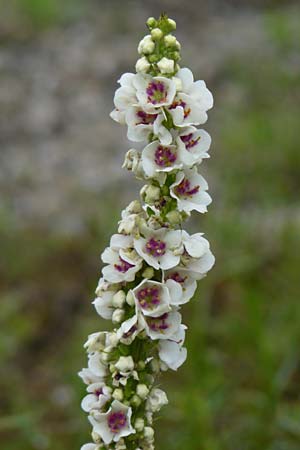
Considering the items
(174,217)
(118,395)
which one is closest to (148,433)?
(118,395)

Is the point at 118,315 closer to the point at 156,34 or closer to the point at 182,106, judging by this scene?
the point at 182,106

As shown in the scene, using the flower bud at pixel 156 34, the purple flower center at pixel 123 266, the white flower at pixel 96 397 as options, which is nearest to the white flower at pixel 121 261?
the purple flower center at pixel 123 266

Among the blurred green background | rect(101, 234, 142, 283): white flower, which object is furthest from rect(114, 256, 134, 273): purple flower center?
the blurred green background

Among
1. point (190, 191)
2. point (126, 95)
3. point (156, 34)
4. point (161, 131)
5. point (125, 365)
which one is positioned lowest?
point (125, 365)

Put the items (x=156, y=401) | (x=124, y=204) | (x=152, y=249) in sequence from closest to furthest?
(x=152, y=249) → (x=156, y=401) → (x=124, y=204)

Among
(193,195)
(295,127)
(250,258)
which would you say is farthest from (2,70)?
(193,195)

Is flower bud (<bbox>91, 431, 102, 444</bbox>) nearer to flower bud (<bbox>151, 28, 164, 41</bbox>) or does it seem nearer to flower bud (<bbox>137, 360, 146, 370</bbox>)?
flower bud (<bbox>137, 360, 146, 370</bbox>)

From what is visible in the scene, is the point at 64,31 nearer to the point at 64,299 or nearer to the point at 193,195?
the point at 64,299
